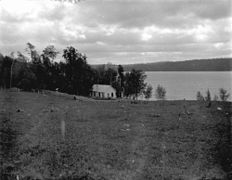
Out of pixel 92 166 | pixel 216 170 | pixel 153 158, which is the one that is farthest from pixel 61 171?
pixel 216 170

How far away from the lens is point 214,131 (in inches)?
301

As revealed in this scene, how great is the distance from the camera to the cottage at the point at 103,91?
189 feet

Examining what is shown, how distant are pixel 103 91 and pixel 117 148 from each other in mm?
53176

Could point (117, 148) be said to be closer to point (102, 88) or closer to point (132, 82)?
point (102, 88)

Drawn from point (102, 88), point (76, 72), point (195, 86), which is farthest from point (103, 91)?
point (195, 86)

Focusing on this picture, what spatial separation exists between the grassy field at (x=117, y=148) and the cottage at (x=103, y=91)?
47.4 meters

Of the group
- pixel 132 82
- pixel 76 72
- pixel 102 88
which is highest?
pixel 76 72

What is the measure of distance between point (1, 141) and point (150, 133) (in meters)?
4.08

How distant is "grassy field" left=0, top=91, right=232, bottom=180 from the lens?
5.06m

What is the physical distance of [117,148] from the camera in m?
6.35

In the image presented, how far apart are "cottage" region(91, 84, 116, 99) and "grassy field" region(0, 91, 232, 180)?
4744 cm

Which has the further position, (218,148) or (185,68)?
(185,68)

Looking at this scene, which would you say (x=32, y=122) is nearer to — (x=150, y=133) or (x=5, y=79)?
(x=150, y=133)

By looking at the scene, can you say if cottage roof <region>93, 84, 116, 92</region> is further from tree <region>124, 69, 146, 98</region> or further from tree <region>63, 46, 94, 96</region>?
tree <region>63, 46, 94, 96</region>
